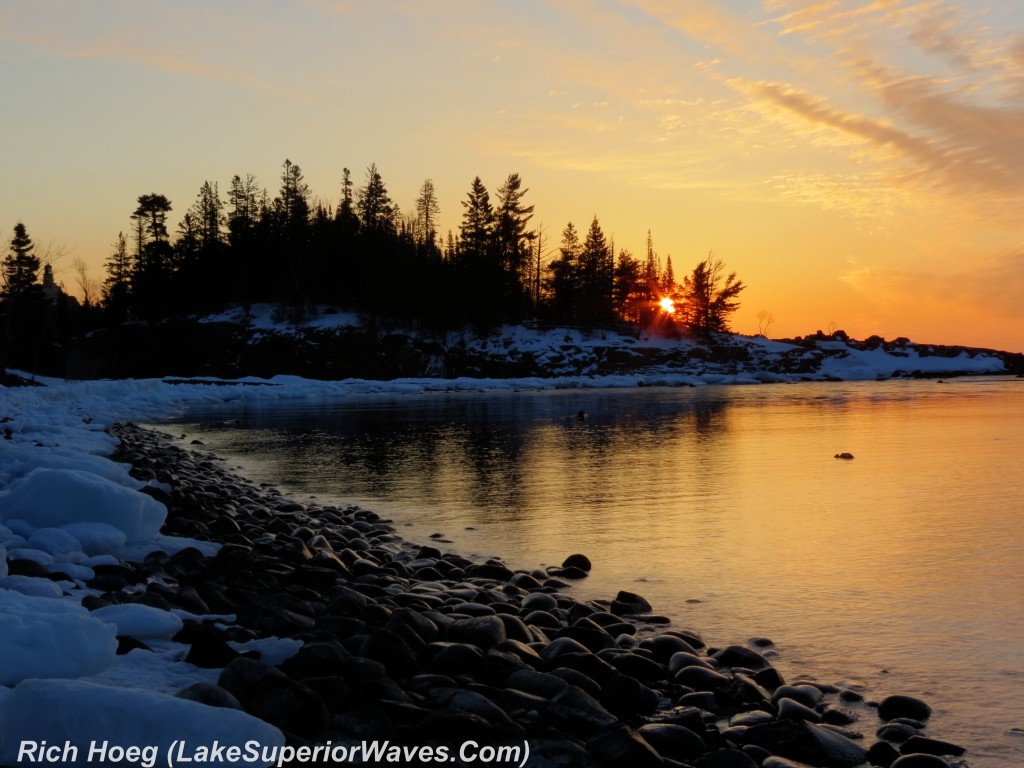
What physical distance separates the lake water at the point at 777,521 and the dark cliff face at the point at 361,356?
156 ft

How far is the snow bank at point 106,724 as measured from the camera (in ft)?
9.61

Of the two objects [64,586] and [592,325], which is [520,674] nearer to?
[64,586]

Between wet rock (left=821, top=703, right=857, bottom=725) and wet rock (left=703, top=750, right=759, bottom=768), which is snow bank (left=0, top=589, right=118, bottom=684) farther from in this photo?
wet rock (left=821, top=703, right=857, bottom=725)

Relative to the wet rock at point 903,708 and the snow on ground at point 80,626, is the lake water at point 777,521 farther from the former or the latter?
the snow on ground at point 80,626

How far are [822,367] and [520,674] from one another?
82.4 m

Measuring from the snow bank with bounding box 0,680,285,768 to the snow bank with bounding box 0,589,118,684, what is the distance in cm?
39

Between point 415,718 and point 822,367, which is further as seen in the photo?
point 822,367

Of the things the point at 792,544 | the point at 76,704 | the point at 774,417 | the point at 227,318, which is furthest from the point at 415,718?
the point at 227,318

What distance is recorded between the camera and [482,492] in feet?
43.3

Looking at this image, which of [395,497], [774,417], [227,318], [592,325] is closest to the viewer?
[395,497]

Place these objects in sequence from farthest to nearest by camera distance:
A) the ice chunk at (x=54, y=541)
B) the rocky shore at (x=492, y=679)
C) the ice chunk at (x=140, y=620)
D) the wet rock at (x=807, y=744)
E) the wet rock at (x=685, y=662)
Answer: the ice chunk at (x=54, y=541) < the wet rock at (x=685, y=662) < the ice chunk at (x=140, y=620) < the wet rock at (x=807, y=744) < the rocky shore at (x=492, y=679)

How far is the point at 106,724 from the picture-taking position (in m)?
2.96

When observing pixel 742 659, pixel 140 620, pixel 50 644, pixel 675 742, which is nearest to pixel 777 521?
pixel 742 659

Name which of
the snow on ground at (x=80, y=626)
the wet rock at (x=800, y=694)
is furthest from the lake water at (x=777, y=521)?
the snow on ground at (x=80, y=626)
